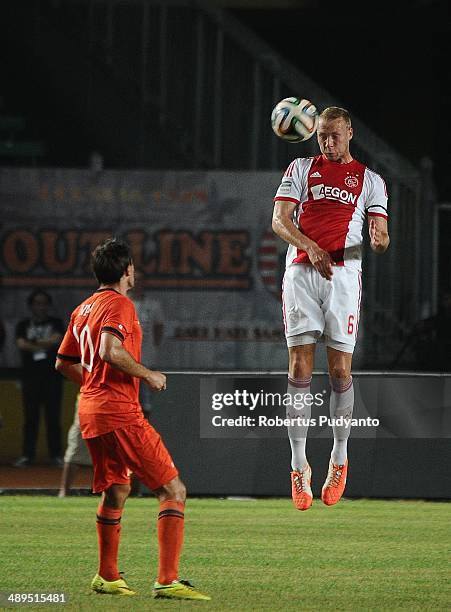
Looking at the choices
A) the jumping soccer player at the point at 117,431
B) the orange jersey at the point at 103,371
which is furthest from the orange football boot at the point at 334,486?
the orange jersey at the point at 103,371

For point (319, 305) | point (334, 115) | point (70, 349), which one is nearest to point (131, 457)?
point (70, 349)

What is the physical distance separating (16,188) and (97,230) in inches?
44.0

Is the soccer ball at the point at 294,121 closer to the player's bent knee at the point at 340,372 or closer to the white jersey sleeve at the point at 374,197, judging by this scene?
the white jersey sleeve at the point at 374,197

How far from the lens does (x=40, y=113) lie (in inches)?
795

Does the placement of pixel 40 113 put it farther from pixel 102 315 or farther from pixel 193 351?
pixel 102 315

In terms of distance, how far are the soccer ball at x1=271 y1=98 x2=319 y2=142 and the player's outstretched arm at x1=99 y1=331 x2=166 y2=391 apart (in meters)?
1.79

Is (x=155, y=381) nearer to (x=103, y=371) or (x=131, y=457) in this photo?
(x=103, y=371)

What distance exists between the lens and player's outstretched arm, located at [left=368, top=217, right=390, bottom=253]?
809 centimetres

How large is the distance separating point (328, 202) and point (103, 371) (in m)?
1.79

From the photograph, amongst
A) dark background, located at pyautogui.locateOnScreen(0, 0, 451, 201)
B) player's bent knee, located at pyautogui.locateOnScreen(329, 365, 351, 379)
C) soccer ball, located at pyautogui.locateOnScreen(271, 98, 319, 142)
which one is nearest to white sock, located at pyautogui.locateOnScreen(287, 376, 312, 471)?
player's bent knee, located at pyautogui.locateOnScreen(329, 365, 351, 379)

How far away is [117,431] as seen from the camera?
7.64m

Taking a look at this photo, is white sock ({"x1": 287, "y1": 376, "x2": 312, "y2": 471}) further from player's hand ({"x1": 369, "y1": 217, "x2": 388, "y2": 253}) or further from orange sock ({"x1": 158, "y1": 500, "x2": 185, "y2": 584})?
orange sock ({"x1": 158, "y1": 500, "x2": 185, "y2": 584})

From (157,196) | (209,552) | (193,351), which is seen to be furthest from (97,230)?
(209,552)

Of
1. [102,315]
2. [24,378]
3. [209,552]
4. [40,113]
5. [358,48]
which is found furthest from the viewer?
[358,48]
